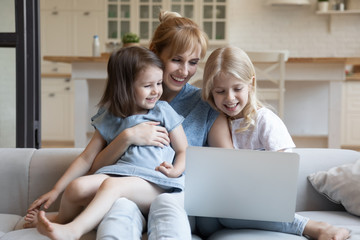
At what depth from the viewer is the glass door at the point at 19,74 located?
8.89ft

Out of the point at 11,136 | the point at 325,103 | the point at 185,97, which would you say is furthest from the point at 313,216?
the point at 325,103

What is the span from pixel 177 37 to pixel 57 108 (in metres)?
4.44

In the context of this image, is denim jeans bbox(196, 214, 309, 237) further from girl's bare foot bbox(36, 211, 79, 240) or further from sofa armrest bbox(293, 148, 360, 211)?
girl's bare foot bbox(36, 211, 79, 240)

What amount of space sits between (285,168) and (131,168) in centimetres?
49

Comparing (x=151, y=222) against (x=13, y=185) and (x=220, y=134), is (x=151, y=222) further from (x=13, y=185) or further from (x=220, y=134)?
(x=13, y=185)

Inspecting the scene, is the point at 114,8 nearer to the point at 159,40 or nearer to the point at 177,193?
the point at 159,40

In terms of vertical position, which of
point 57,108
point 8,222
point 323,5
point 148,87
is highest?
point 323,5

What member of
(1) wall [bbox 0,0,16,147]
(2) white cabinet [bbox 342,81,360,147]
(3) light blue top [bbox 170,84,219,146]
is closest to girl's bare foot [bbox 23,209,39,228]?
(3) light blue top [bbox 170,84,219,146]

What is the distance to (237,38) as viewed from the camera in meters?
6.51

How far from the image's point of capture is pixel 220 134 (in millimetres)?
1743

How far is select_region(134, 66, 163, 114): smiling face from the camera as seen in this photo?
5.40 ft

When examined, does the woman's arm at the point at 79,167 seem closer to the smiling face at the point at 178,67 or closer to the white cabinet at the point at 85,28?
the smiling face at the point at 178,67

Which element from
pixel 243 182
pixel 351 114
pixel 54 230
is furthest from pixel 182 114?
pixel 351 114

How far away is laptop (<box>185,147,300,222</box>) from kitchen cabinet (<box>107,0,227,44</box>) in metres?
4.98
